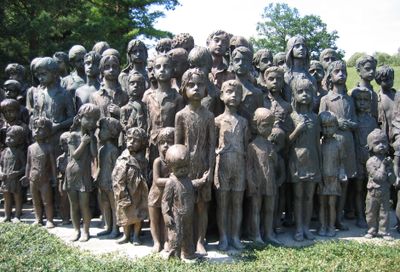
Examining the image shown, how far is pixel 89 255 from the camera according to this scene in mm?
6078

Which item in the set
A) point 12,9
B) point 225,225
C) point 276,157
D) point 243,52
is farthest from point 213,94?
point 12,9

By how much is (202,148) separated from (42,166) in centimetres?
271

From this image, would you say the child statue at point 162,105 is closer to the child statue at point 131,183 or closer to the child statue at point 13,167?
the child statue at point 131,183

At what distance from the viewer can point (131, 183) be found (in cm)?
641

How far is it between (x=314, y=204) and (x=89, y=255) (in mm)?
3651

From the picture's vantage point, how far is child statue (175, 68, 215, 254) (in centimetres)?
604

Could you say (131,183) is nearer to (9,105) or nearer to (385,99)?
(9,105)

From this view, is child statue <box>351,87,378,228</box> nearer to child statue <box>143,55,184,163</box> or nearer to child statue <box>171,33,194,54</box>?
child statue <box>171,33,194,54</box>

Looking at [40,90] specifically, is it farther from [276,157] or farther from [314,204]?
[314,204]

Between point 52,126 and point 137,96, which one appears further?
point 52,126

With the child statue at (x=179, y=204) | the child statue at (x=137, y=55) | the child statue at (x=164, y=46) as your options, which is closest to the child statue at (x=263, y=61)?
the child statue at (x=164, y=46)

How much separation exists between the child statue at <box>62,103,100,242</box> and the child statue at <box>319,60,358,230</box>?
3.57 meters

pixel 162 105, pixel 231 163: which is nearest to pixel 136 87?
pixel 162 105

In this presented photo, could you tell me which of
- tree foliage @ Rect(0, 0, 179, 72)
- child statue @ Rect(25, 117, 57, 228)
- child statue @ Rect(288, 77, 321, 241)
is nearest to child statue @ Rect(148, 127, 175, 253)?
child statue @ Rect(288, 77, 321, 241)
